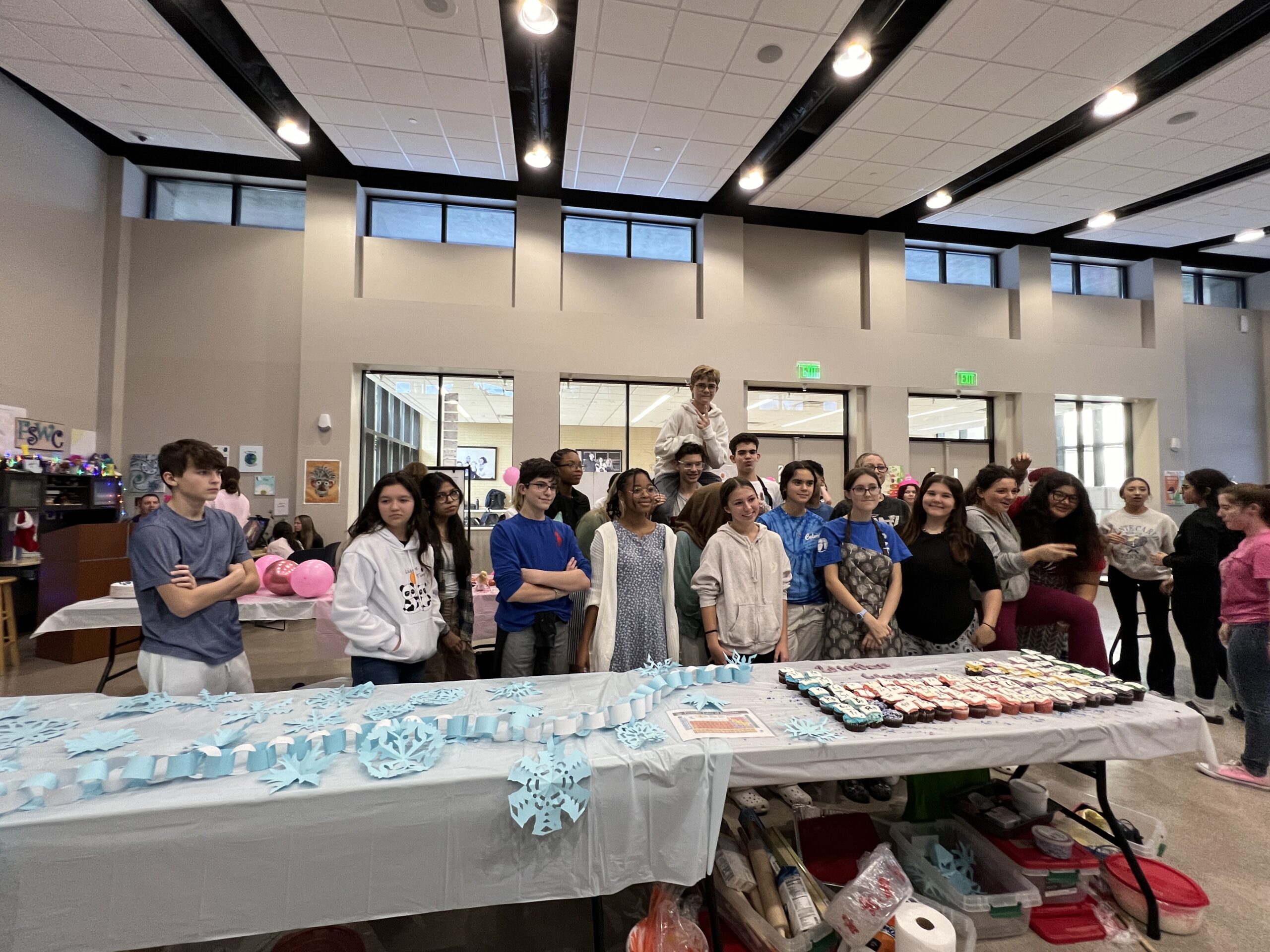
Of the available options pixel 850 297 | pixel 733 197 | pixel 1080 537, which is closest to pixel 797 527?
pixel 1080 537

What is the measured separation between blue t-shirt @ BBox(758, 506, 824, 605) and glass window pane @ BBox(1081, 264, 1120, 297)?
10094 millimetres

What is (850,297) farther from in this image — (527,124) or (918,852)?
(918,852)

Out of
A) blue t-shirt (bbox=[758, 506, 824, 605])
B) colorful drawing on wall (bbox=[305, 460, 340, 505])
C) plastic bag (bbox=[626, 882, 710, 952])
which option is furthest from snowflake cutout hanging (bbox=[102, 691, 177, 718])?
colorful drawing on wall (bbox=[305, 460, 340, 505])

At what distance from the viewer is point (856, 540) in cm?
281

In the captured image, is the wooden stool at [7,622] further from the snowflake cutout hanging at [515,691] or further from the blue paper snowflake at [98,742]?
the snowflake cutout hanging at [515,691]

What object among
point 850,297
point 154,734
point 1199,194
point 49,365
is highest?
point 1199,194

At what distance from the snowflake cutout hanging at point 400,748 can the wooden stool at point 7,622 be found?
558 centimetres

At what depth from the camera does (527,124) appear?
5.99 meters

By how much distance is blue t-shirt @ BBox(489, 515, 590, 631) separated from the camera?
245cm

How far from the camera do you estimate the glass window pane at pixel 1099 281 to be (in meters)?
9.59

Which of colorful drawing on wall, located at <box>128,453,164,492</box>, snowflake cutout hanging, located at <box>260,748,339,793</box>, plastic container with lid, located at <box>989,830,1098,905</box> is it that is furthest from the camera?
colorful drawing on wall, located at <box>128,453,164,492</box>

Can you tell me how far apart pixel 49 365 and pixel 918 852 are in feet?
29.5

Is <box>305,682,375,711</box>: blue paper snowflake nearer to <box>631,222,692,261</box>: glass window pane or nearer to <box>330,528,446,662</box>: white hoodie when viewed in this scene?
<box>330,528,446,662</box>: white hoodie

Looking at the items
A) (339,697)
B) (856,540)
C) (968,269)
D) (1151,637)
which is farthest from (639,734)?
(968,269)
